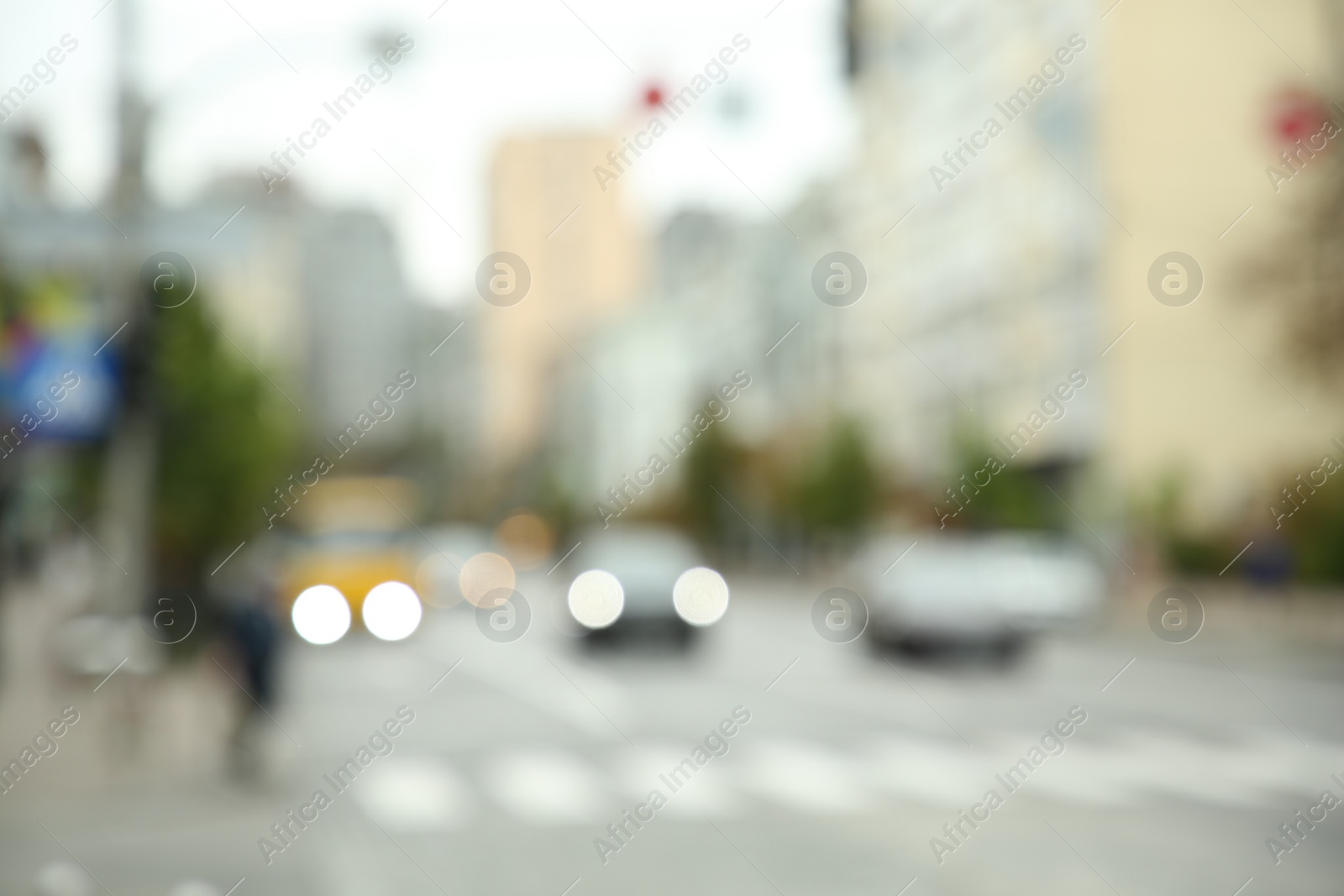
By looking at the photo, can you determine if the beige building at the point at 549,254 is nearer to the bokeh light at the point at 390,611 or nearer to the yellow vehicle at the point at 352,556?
the yellow vehicle at the point at 352,556

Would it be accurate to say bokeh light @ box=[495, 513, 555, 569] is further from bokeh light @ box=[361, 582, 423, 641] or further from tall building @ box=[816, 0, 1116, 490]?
bokeh light @ box=[361, 582, 423, 641]

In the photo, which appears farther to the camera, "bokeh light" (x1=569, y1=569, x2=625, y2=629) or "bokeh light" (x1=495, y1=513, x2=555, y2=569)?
"bokeh light" (x1=495, y1=513, x2=555, y2=569)

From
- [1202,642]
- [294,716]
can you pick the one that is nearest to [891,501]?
[1202,642]

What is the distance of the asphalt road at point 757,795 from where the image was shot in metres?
8.27

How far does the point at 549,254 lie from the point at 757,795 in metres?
172

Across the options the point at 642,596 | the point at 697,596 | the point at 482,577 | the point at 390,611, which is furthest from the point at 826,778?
the point at 482,577

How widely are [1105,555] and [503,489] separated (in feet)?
399

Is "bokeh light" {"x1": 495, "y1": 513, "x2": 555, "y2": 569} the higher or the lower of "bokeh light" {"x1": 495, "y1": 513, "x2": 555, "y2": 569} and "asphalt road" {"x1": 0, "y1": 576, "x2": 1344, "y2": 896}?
the higher

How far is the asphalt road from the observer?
827 cm

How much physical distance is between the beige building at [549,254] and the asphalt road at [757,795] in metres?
151

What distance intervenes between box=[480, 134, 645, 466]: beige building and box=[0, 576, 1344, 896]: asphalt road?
151 meters

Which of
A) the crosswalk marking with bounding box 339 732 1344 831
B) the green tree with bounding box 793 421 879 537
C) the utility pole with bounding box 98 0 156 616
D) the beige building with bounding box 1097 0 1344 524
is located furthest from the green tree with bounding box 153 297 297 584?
the green tree with bounding box 793 421 879 537

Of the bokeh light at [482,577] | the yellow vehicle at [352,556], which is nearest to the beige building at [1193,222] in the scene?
the bokeh light at [482,577]

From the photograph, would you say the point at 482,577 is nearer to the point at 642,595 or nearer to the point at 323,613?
the point at 323,613
